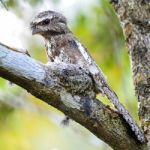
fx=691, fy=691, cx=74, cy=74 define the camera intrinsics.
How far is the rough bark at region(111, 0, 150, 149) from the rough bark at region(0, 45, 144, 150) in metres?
0.31

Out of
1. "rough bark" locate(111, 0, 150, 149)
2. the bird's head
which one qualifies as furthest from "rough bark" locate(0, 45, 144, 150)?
the bird's head

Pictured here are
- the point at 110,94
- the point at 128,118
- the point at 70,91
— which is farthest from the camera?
the point at 110,94

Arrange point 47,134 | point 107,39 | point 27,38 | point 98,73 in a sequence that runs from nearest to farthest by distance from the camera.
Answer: point 98,73 < point 27,38 < point 107,39 < point 47,134

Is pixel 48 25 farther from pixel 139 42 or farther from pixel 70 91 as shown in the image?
pixel 70 91

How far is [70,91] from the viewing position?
3.97 meters

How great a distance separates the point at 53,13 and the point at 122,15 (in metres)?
0.52

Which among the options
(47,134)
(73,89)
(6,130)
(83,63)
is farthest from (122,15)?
(47,134)

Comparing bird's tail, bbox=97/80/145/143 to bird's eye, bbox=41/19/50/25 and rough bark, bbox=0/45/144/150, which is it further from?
bird's eye, bbox=41/19/50/25

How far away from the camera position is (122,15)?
4.65 meters

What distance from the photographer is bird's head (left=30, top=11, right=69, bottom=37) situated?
4.78m

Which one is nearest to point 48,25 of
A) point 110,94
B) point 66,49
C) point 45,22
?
point 45,22

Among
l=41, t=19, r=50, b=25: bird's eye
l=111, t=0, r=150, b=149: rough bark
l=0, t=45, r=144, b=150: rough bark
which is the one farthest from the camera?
l=41, t=19, r=50, b=25: bird's eye

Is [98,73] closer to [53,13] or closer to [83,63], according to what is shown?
[83,63]

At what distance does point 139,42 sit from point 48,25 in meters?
0.69
